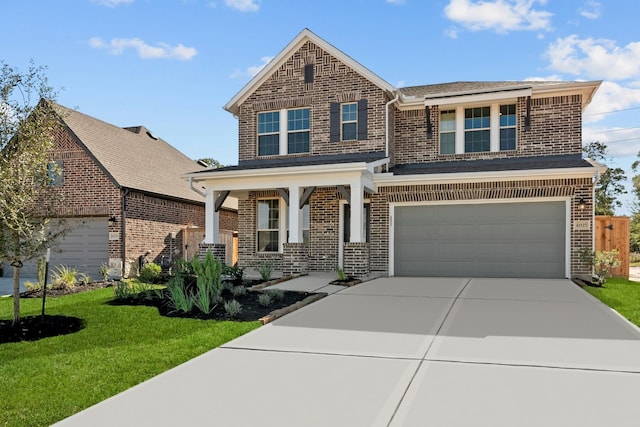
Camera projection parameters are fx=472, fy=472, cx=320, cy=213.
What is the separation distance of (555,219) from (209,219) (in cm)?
996

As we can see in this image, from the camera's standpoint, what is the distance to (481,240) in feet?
44.1

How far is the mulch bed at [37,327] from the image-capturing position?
22.9ft

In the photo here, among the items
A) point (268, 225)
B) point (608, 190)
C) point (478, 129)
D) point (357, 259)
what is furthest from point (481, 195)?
point (608, 190)

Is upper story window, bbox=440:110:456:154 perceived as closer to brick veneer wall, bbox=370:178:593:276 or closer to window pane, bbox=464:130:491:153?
window pane, bbox=464:130:491:153

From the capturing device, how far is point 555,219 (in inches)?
508

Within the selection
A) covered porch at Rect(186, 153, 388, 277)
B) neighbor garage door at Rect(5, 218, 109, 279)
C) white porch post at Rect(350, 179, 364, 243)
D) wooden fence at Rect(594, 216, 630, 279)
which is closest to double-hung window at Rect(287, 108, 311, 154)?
covered porch at Rect(186, 153, 388, 277)

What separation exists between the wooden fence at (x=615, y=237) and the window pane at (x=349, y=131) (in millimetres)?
7764

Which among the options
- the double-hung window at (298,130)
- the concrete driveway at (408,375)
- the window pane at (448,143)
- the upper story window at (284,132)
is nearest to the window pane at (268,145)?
the upper story window at (284,132)

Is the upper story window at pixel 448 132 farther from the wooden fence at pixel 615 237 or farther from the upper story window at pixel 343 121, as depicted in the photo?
the wooden fence at pixel 615 237

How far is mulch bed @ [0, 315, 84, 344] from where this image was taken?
22.9 feet

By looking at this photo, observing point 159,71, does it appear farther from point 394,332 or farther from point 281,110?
point 394,332

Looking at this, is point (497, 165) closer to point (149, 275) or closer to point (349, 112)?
point (349, 112)

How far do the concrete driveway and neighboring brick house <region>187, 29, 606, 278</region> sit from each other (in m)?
5.31

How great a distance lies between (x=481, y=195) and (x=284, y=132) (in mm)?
6625
